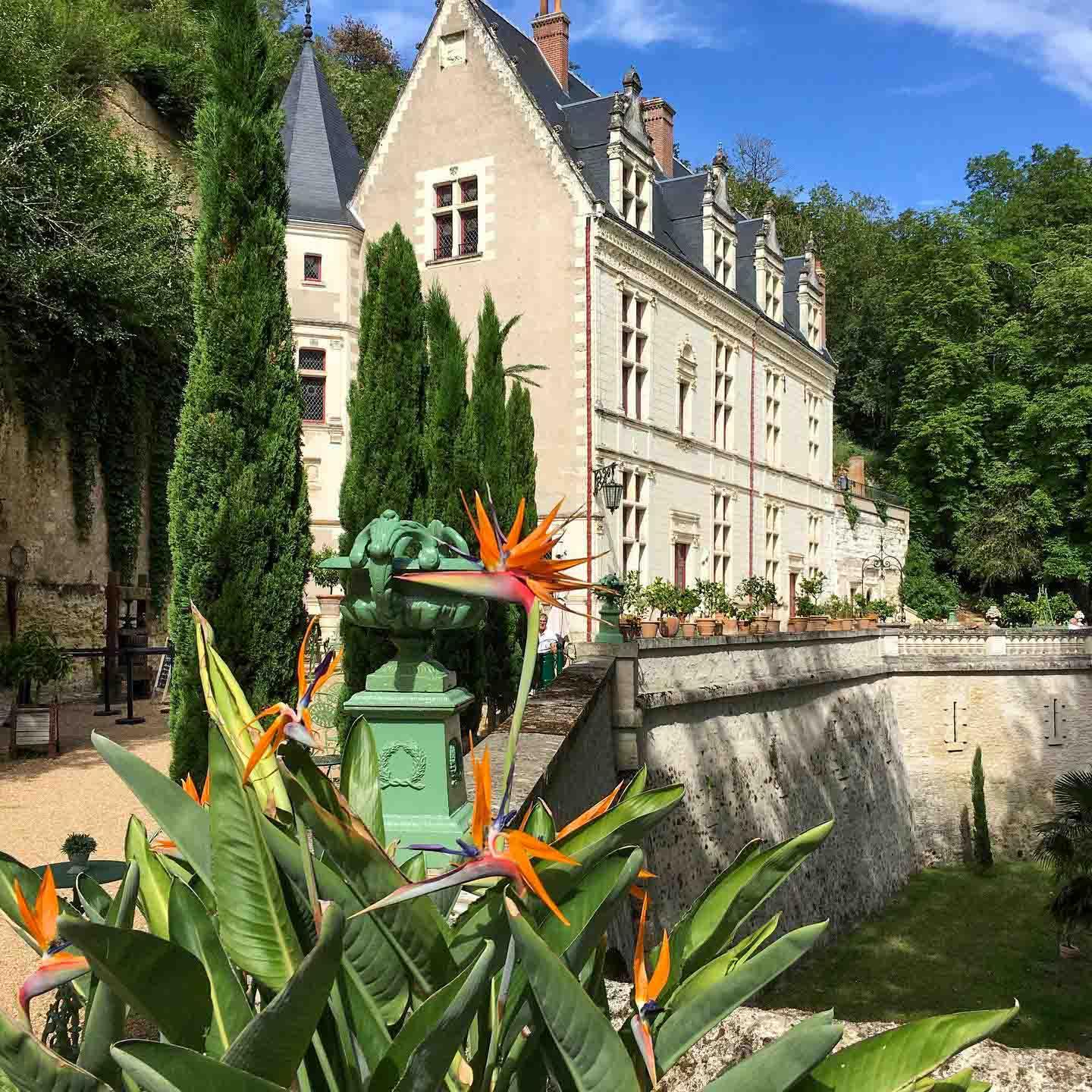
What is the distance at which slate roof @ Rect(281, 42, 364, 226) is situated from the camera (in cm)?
2041

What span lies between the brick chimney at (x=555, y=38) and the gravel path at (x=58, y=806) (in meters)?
16.0

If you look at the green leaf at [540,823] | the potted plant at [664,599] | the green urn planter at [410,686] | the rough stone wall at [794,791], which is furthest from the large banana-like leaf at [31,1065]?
the potted plant at [664,599]

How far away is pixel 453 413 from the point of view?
396 inches

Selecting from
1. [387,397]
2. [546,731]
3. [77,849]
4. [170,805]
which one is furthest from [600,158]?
[170,805]

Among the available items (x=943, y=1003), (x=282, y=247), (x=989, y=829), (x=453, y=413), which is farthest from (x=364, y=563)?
(x=989, y=829)

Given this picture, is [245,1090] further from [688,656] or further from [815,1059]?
[688,656]

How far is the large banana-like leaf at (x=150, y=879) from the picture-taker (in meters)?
1.80

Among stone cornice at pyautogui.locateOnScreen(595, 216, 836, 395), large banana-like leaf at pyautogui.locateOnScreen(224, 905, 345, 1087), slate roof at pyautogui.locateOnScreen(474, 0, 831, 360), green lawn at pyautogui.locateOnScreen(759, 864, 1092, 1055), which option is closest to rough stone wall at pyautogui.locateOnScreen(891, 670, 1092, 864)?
green lawn at pyautogui.locateOnScreen(759, 864, 1092, 1055)

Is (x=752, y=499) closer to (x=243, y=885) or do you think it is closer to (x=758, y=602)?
(x=758, y=602)

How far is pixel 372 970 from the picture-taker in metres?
1.46

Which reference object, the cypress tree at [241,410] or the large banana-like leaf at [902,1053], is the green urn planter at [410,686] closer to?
the large banana-like leaf at [902,1053]

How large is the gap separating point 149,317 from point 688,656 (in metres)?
10.8

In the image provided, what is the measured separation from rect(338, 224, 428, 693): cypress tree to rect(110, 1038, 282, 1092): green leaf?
7.84m

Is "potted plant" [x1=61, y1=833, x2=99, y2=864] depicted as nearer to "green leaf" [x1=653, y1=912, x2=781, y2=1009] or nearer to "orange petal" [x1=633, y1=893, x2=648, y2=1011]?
"green leaf" [x1=653, y1=912, x2=781, y2=1009]
